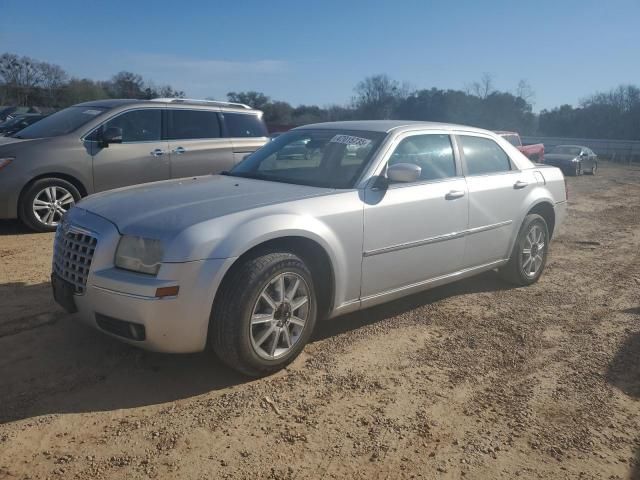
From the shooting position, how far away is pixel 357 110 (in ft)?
206

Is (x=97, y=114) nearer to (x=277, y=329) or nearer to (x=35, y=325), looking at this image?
(x=35, y=325)

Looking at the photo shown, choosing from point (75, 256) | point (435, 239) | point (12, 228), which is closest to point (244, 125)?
point (12, 228)

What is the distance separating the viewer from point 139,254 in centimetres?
325

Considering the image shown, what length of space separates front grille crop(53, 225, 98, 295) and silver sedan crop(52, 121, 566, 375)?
0.04ft

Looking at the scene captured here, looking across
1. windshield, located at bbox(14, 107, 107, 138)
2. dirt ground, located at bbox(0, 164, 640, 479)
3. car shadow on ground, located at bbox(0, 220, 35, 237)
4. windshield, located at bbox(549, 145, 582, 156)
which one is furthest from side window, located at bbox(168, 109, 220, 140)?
windshield, located at bbox(549, 145, 582, 156)

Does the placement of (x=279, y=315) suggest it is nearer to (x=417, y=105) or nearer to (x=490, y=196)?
(x=490, y=196)

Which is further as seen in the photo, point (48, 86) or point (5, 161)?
point (48, 86)

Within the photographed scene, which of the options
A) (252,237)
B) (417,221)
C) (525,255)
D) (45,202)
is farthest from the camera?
(45,202)

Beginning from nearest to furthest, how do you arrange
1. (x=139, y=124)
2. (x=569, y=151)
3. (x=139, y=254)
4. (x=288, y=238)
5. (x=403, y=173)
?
1. (x=139, y=254)
2. (x=288, y=238)
3. (x=403, y=173)
4. (x=139, y=124)
5. (x=569, y=151)

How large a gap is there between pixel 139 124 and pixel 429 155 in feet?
15.8

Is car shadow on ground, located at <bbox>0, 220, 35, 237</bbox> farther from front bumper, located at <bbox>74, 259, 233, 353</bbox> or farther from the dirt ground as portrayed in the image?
front bumper, located at <bbox>74, 259, 233, 353</bbox>

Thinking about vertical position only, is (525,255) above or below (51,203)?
below

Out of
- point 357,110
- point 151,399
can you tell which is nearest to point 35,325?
point 151,399

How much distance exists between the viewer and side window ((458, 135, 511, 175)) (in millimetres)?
5121
